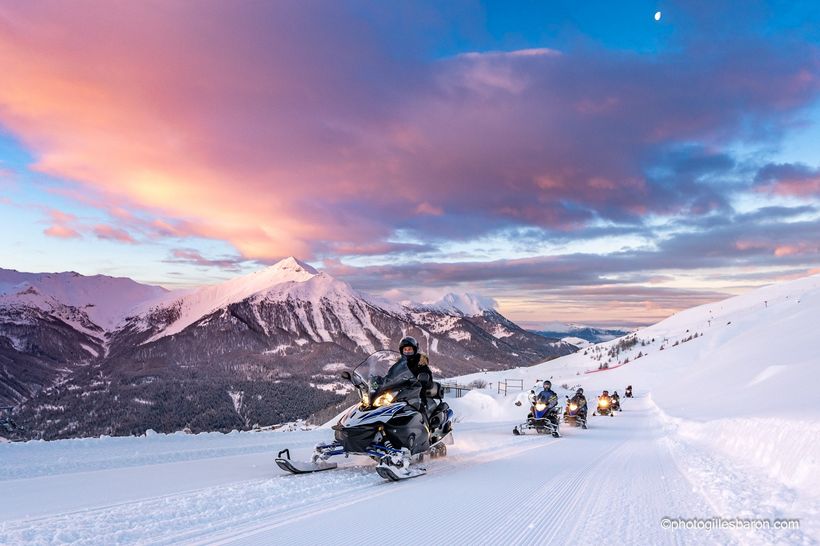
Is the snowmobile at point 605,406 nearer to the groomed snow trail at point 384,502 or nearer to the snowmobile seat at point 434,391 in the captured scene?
the groomed snow trail at point 384,502

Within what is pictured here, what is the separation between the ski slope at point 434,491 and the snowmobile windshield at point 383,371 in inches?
60.0

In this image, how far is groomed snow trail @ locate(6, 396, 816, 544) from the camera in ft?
20.4

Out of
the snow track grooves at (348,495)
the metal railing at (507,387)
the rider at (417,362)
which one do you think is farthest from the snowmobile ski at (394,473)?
the metal railing at (507,387)

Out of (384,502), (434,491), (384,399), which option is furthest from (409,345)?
(384,502)

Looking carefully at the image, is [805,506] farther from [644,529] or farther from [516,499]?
[516,499]

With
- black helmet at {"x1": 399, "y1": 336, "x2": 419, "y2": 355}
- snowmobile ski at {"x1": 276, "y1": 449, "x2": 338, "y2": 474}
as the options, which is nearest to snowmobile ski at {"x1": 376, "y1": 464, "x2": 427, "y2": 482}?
snowmobile ski at {"x1": 276, "y1": 449, "x2": 338, "y2": 474}

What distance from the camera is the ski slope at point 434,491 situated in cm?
631

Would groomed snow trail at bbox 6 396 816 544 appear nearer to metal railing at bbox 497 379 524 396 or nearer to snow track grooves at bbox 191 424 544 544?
snow track grooves at bbox 191 424 544 544

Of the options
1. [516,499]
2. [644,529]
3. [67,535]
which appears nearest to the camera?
[67,535]

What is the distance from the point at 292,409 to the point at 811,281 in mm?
134736

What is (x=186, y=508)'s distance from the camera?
710 centimetres

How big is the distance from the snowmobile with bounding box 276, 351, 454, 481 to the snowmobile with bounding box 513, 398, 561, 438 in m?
8.40

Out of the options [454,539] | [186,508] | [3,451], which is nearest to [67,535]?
[186,508]

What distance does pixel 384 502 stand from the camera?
312 inches
